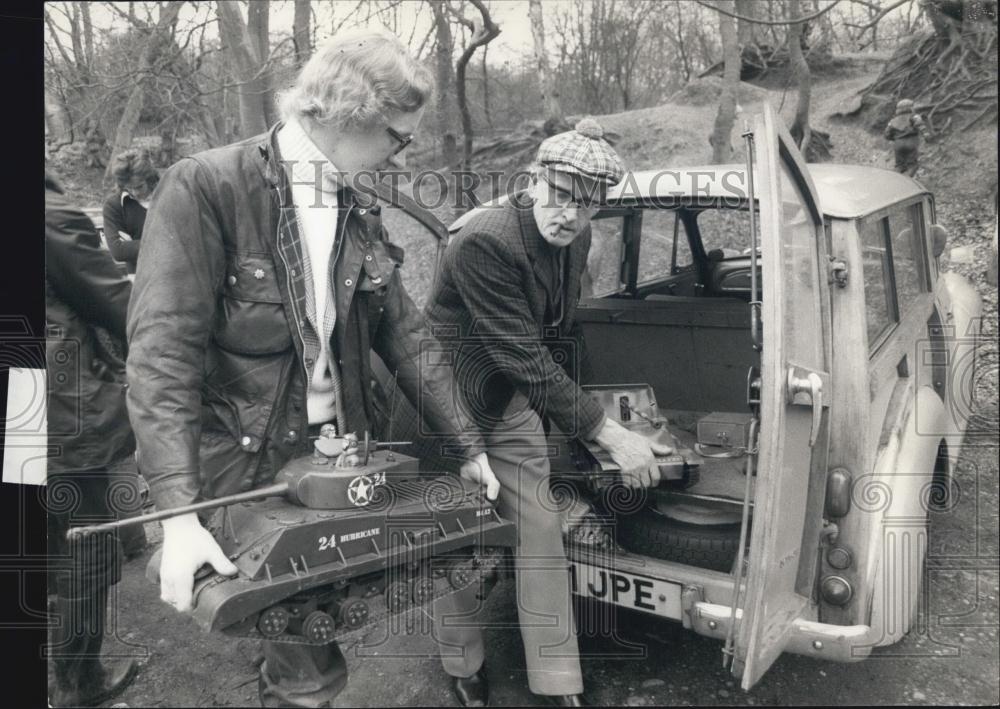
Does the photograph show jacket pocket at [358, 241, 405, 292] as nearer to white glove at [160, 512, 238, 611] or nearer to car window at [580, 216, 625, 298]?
white glove at [160, 512, 238, 611]

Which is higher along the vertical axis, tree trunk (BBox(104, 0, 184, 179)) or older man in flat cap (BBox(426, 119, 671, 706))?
tree trunk (BBox(104, 0, 184, 179))

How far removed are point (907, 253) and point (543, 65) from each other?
5665 millimetres

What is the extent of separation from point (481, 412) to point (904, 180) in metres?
2.33

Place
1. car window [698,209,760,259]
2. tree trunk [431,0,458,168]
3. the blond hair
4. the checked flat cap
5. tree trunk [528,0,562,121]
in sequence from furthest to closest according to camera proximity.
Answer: tree trunk [528,0,562,121] < tree trunk [431,0,458,168] < car window [698,209,760,259] < the checked flat cap < the blond hair

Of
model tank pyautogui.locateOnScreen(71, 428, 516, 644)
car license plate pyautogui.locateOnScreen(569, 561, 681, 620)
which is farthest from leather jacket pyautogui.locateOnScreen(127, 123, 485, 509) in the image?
car license plate pyautogui.locateOnScreen(569, 561, 681, 620)

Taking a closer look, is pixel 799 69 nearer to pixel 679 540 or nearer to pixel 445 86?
pixel 445 86

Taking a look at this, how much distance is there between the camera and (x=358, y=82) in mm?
1807

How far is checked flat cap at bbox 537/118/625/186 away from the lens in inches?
98.1

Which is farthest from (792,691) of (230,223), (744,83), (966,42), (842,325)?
(744,83)

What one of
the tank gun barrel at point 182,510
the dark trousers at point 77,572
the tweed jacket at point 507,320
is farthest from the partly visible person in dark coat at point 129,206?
the tank gun barrel at point 182,510

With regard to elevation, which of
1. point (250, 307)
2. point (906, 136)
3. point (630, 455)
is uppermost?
point (906, 136)

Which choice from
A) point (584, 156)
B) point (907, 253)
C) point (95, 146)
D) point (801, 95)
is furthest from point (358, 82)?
point (801, 95)

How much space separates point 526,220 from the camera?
8.79 feet

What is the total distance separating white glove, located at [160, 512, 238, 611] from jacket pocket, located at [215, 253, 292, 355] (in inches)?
17.8
